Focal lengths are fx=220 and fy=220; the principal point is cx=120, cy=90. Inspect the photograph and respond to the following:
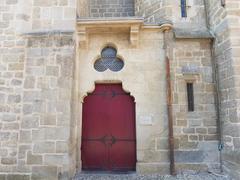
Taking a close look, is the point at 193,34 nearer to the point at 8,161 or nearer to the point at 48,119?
the point at 48,119

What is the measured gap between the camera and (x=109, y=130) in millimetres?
4918

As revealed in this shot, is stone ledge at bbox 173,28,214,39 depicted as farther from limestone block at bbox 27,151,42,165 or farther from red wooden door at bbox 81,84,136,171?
limestone block at bbox 27,151,42,165

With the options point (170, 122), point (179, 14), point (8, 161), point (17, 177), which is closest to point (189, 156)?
point (170, 122)

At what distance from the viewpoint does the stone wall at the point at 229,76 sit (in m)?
4.04

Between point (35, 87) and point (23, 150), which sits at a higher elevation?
point (35, 87)

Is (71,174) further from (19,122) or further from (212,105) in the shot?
(212,105)

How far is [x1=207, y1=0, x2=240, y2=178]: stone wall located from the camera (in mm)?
4043

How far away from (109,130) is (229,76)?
2713 millimetres

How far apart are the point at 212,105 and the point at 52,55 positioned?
3.51 m

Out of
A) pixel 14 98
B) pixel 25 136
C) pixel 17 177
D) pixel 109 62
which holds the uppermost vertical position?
pixel 109 62

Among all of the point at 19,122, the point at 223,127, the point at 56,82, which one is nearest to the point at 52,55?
the point at 56,82

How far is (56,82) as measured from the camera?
4.29 meters

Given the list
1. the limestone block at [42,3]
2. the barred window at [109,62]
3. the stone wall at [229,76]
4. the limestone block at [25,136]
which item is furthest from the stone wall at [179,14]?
the limestone block at [25,136]

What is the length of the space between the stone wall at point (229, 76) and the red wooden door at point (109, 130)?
1.89 meters
